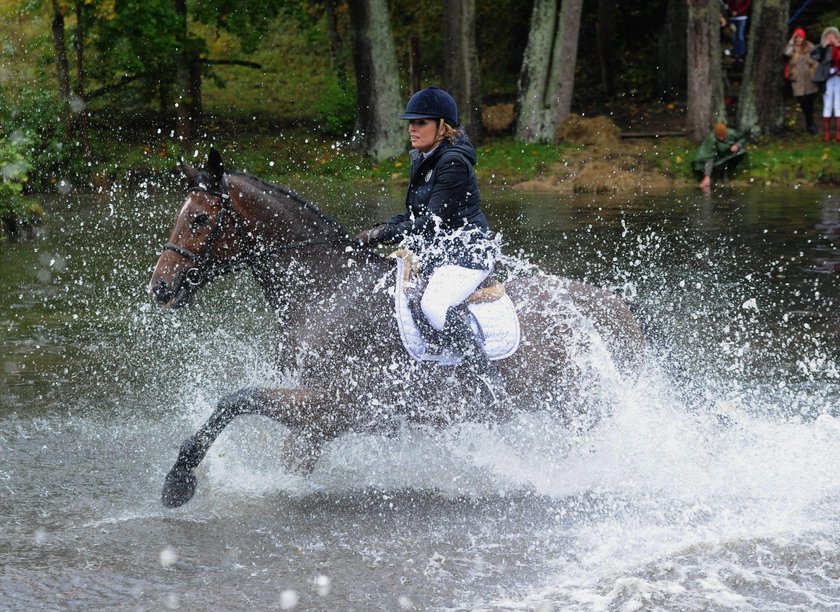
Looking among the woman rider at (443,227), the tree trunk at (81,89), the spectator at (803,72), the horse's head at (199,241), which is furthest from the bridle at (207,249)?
the spectator at (803,72)

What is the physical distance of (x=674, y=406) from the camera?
8.54 m

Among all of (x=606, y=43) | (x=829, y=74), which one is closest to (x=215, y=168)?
(x=829, y=74)

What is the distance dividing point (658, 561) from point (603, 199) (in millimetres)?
16974

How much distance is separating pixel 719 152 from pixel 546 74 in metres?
5.43

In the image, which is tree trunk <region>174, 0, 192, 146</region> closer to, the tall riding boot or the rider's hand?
the rider's hand

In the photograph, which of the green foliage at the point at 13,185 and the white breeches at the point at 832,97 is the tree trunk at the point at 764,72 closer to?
the white breeches at the point at 832,97

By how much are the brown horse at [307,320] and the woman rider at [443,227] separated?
267mm

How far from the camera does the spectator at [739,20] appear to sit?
97.9 feet

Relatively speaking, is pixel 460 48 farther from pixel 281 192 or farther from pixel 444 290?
pixel 444 290

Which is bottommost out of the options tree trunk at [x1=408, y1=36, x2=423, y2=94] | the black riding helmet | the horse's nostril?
the horse's nostril

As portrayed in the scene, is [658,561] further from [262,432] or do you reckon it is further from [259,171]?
[259,171]

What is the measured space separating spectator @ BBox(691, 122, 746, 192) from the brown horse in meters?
17.7

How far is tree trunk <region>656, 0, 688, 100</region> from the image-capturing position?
31.2 meters

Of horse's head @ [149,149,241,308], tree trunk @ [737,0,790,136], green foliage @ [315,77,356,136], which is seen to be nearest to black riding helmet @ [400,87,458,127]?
horse's head @ [149,149,241,308]
